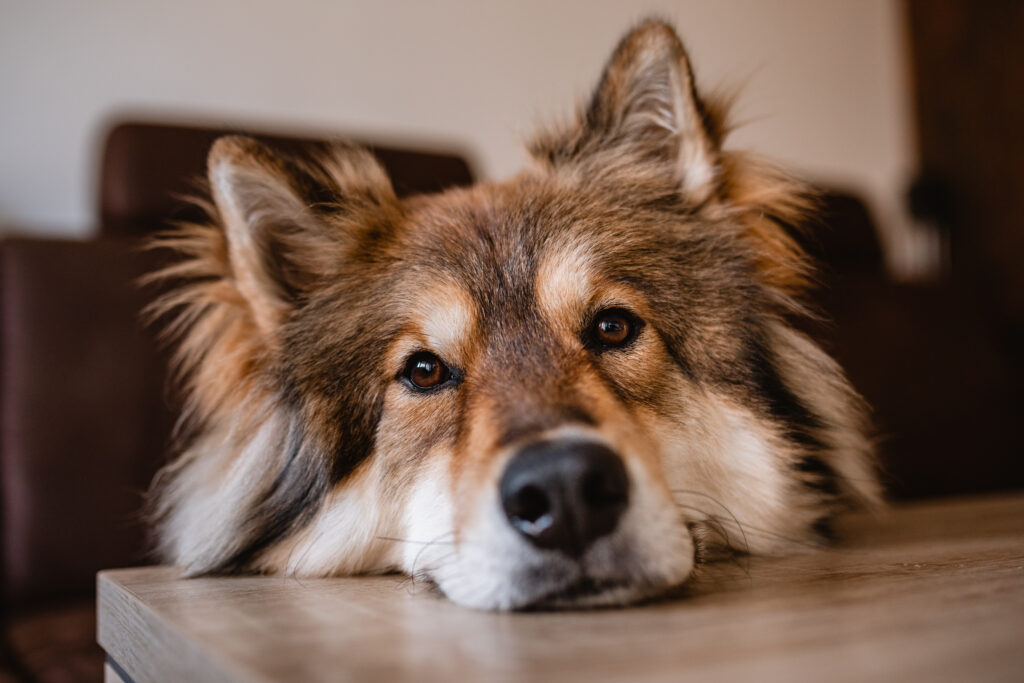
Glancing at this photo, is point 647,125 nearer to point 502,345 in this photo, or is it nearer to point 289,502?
point 502,345

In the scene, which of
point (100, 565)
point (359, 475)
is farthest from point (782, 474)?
point (100, 565)

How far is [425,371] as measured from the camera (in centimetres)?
147

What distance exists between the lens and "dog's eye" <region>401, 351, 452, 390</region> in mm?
1458

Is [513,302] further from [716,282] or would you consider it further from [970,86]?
[970,86]

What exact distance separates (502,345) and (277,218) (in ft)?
1.96

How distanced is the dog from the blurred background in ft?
0.55

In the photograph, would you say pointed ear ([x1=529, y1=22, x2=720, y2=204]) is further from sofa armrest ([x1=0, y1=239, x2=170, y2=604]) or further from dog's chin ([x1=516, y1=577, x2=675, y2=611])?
sofa armrest ([x1=0, y1=239, x2=170, y2=604])

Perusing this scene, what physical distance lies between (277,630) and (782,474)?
995mm

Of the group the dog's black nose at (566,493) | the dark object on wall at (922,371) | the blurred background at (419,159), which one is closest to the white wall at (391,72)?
the blurred background at (419,159)

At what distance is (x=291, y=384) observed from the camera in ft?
Answer: 5.11

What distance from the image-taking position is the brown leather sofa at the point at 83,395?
212 centimetres

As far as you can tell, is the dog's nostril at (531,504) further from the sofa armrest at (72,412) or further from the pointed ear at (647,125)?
the sofa armrest at (72,412)

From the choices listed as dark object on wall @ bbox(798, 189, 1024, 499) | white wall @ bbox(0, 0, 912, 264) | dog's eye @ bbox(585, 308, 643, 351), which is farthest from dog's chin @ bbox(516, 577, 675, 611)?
dark object on wall @ bbox(798, 189, 1024, 499)

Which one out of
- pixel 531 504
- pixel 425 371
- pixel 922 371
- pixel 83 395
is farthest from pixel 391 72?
pixel 531 504
